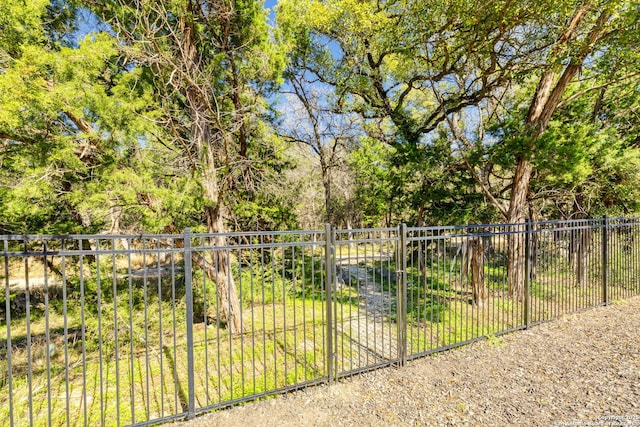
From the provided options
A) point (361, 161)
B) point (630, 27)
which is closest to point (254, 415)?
point (630, 27)

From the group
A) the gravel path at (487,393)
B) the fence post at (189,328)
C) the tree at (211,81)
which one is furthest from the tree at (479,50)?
the fence post at (189,328)

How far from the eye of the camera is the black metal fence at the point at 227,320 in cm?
313

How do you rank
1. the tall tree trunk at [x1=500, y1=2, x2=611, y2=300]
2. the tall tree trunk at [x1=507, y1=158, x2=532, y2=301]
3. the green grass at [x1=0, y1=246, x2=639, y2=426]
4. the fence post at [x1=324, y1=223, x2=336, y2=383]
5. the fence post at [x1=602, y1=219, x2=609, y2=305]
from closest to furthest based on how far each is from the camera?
1. the green grass at [x1=0, y1=246, x2=639, y2=426]
2. the fence post at [x1=324, y1=223, x2=336, y2=383]
3. the tall tree trunk at [x1=500, y1=2, x2=611, y2=300]
4. the fence post at [x1=602, y1=219, x2=609, y2=305]
5. the tall tree trunk at [x1=507, y1=158, x2=532, y2=301]

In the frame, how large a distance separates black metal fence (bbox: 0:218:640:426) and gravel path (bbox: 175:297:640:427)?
0.67 feet

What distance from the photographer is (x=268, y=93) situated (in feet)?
24.2

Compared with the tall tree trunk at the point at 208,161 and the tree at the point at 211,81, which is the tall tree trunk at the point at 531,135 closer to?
the tree at the point at 211,81

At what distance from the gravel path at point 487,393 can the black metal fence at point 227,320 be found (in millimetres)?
205

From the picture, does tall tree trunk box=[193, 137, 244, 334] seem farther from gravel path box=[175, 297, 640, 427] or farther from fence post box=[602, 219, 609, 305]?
fence post box=[602, 219, 609, 305]

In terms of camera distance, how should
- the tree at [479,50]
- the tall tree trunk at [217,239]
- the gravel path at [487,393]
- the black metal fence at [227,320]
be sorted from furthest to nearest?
the tall tree trunk at [217,239] < the tree at [479,50] < the black metal fence at [227,320] < the gravel path at [487,393]

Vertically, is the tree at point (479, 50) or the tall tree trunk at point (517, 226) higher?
the tree at point (479, 50)

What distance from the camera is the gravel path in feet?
9.89

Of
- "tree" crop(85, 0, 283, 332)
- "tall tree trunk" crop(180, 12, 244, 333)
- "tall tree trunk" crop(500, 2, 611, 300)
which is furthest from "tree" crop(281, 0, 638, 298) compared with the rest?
"tall tree trunk" crop(180, 12, 244, 333)

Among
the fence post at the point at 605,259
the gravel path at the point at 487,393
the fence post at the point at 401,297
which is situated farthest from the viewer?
the fence post at the point at 605,259

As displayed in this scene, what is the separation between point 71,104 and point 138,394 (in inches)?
147
